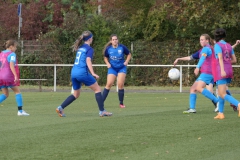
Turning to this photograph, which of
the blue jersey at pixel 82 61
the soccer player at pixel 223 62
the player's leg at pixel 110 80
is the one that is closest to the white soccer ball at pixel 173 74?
the player's leg at pixel 110 80

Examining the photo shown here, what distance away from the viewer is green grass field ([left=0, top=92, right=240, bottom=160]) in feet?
31.0

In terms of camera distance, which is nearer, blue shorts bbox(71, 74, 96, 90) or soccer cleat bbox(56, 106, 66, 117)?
blue shorts bbox(71, 74, 96, 90)

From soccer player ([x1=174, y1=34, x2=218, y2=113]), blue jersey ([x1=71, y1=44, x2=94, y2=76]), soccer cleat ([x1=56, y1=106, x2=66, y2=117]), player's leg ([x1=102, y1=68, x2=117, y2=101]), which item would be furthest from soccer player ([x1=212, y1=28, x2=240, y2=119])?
player's leg ([x1=102, y1=68, x2=117, y2=101])

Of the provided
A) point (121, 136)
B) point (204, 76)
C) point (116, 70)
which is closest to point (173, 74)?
point (116, 70)

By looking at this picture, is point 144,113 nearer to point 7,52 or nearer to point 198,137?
point 7,52

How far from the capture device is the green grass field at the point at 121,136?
9461 mm

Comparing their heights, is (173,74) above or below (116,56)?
below

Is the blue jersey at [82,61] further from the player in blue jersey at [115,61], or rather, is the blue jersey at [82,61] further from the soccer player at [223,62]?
the player in blue jersey at [115,61]

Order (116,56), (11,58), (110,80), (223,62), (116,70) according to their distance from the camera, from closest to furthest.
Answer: (223,62)
(11,58)
(110,80)
(116,56)
(116,70)

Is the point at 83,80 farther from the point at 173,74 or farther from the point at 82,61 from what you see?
the point at 173,74

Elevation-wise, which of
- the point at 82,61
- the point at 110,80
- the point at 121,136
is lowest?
the point at 121,136

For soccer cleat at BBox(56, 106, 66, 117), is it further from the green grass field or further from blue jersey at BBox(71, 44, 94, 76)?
blue jersey at BBox(71, 44, 94, 76)

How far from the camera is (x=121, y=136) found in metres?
11.4

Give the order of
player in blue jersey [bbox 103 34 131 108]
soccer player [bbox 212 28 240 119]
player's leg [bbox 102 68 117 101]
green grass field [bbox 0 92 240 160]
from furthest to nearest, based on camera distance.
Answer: player in blue jersey [bbox 103 34 131 108], player's leg [bbox 102 68 117 101], soccer player [bbox 212 28 240 119], green grass field [bbox 0 92 240 160]
